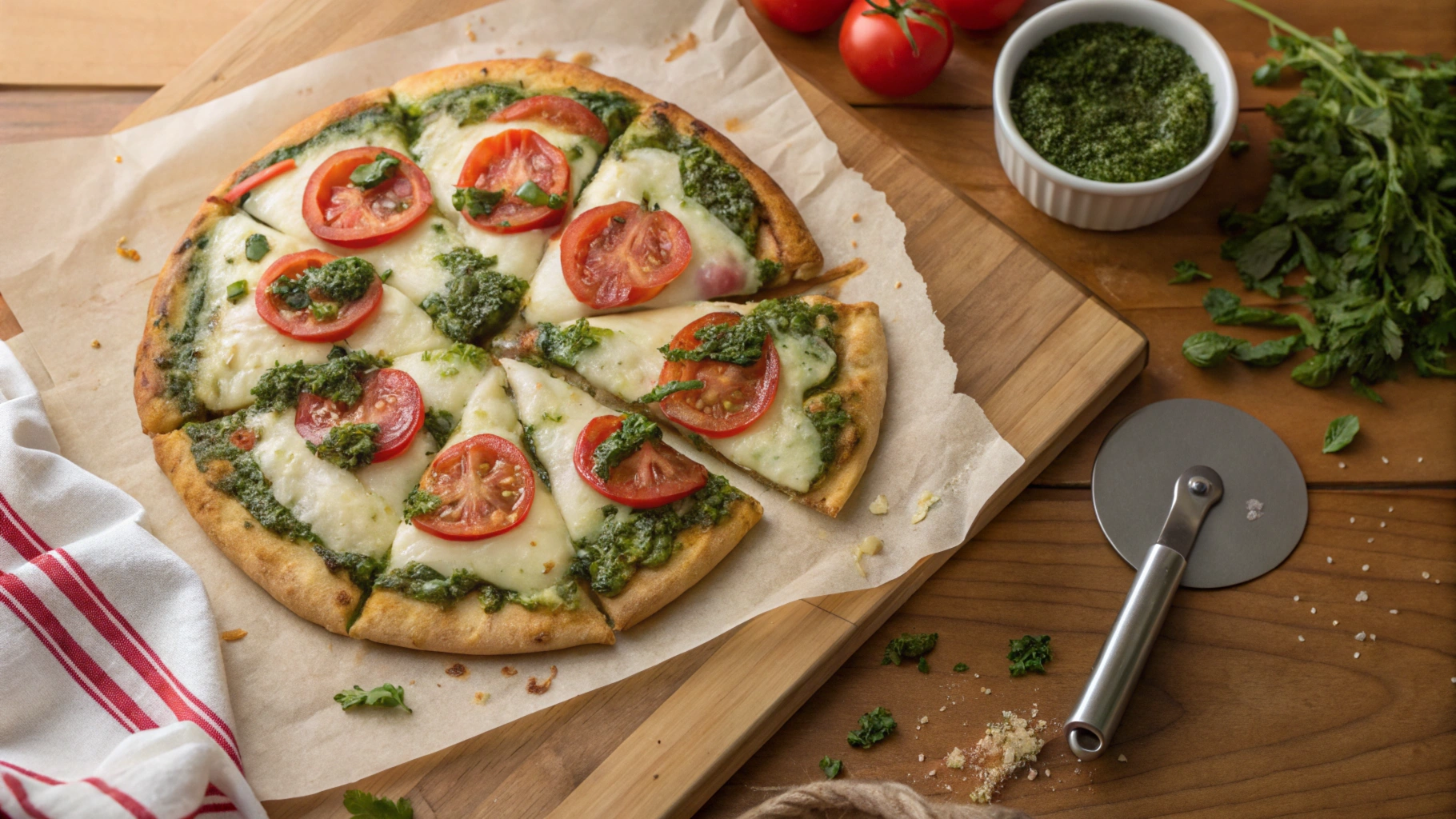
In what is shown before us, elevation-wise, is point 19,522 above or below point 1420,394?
above

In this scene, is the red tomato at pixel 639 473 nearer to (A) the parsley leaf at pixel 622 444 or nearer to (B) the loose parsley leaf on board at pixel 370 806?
(A) the parsley leaf at pixel 622 444

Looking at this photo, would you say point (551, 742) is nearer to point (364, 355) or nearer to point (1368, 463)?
point (364, 355)

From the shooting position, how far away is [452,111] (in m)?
5.18

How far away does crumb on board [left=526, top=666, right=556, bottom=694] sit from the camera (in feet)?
13.7

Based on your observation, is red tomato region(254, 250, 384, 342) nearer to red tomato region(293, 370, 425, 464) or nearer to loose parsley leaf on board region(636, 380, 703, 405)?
red tomato region(293, 370, 425, 464)

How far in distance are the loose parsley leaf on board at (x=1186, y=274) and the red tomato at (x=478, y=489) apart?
3.20 meters

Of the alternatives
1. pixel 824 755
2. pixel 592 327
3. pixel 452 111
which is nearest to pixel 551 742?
pixel 824 755

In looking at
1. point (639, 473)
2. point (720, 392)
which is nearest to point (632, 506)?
point (639, 473)

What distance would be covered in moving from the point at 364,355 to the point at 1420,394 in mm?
4774

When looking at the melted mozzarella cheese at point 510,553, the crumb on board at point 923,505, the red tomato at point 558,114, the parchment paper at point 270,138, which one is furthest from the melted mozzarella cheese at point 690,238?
the crumb on board at point 923,505

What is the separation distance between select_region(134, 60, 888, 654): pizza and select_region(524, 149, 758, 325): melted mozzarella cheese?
0.01m

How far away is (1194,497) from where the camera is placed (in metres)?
4.48

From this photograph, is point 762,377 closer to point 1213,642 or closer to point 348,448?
point 348,448

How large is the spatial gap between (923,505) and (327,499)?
245 cm
